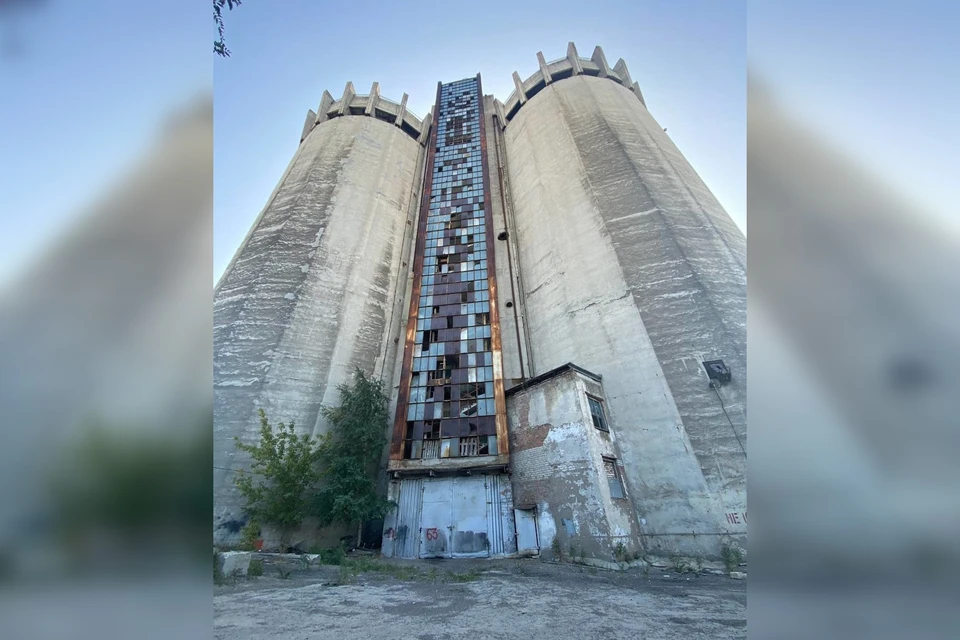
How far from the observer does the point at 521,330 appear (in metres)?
23.5


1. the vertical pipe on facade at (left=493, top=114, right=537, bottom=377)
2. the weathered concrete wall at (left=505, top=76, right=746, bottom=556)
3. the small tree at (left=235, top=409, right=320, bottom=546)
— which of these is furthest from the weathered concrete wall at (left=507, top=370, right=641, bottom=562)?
the small tree at (left=235, top=409, right=320, bottom=546)

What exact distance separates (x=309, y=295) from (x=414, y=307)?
207 inches

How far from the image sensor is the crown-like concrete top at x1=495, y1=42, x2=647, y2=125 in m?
33.0

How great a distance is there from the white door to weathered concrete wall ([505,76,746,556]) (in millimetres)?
3873

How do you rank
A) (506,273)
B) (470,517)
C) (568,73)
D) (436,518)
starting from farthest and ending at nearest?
(568,73), (506,273), (436,518), (470,517)

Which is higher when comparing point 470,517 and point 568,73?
point 568,73

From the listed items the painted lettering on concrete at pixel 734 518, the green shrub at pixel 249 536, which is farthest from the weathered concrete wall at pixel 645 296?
the green shrub at pixel 249 536

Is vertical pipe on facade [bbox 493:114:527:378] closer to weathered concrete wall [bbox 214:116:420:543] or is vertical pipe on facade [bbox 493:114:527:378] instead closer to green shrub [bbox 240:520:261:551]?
weathered concrete wall [bbox 214:116:420:543]

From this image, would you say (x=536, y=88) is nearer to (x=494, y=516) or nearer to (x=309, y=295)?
(x=309, y=295)

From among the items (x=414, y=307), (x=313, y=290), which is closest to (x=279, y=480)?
(x=313, y=290)

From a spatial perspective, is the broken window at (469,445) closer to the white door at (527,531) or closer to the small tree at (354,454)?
the white door at (527,531)

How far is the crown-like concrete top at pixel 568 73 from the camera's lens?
33.0 meters
